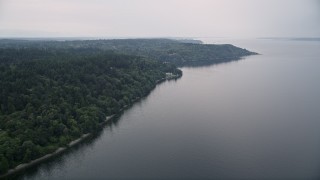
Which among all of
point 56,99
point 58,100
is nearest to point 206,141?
point 58,100

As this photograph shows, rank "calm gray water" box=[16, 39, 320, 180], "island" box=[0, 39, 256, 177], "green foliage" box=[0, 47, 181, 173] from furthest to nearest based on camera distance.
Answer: "green foliage" box=[0, 47, 181, 173] < "island" box=[0, 39, 256, 177] < "calm gray water" box=[16, 39, 320, 180]

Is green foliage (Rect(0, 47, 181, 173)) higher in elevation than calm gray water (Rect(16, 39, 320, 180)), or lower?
higher

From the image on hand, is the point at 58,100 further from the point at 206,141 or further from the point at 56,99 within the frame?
the point at 206,141

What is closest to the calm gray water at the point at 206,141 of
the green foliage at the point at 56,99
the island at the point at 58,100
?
the island at the point at 58,100

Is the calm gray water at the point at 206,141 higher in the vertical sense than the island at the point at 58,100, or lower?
lower

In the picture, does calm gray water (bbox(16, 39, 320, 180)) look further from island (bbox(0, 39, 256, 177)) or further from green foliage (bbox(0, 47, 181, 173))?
green foliage (bbox(0, 47, 181, 173))

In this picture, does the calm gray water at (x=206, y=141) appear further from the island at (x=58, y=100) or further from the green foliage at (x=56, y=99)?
the green foliage at (x=56, y=99)

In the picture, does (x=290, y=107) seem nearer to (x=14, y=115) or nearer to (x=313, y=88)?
(x=313, y=88)

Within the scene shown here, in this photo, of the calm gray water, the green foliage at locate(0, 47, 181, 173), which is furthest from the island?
the calm gray water

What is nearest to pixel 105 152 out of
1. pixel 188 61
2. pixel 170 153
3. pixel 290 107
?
pixel 170 153

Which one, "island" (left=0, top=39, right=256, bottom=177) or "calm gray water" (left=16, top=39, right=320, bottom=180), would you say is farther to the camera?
"island" (left=0, top=39, right=256, bottom=177)
